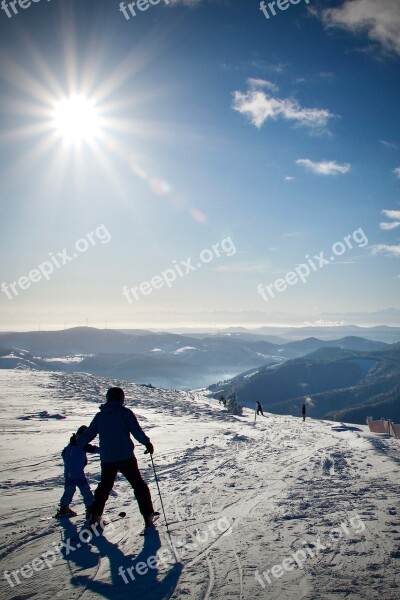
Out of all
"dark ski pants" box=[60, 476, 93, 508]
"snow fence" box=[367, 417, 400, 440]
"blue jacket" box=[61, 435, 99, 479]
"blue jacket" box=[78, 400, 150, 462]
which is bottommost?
"snow fence" box=[367, 417, 400, 440]

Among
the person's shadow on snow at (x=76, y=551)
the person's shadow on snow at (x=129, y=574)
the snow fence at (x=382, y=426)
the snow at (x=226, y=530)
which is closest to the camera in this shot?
the person's shadow on snow at (x=129, y=574)

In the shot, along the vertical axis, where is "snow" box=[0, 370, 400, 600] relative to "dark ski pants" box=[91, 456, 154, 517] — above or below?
below

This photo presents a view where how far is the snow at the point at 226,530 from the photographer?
14.3ft

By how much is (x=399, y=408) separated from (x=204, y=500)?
198676 mm

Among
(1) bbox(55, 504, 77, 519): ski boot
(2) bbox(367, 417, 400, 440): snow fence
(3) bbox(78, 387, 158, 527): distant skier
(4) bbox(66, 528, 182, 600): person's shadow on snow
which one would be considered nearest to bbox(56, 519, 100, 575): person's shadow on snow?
(4) bbox(66, 528, 182, 600): person's shadow on snow

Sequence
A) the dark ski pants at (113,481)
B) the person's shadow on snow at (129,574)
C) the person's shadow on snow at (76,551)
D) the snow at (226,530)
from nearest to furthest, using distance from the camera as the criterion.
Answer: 1. the person's shadow on snow at (129,574)
2. the snow at (226,530)
3. the person's shadow on snow at (76,551)
4. the dark ski pants at (113,481)

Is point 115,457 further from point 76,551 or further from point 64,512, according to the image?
point 64,512

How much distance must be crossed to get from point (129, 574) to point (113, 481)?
1494 millimetres

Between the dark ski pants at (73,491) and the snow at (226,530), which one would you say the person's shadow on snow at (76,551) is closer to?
the snow at (226,530)

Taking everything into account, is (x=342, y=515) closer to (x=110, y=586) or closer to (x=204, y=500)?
(x=204, y=500)

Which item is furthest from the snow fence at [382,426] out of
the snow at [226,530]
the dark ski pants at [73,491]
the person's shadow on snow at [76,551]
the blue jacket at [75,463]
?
the person's shadow on snow at [76,551]

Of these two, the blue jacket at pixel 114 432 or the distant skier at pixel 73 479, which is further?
the distant skier at pixel 73 479

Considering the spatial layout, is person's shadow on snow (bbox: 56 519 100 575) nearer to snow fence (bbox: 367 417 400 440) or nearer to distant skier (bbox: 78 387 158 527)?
distant skier (bbox: 78 387 158 527)

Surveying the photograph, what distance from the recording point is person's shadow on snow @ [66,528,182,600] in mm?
4265
